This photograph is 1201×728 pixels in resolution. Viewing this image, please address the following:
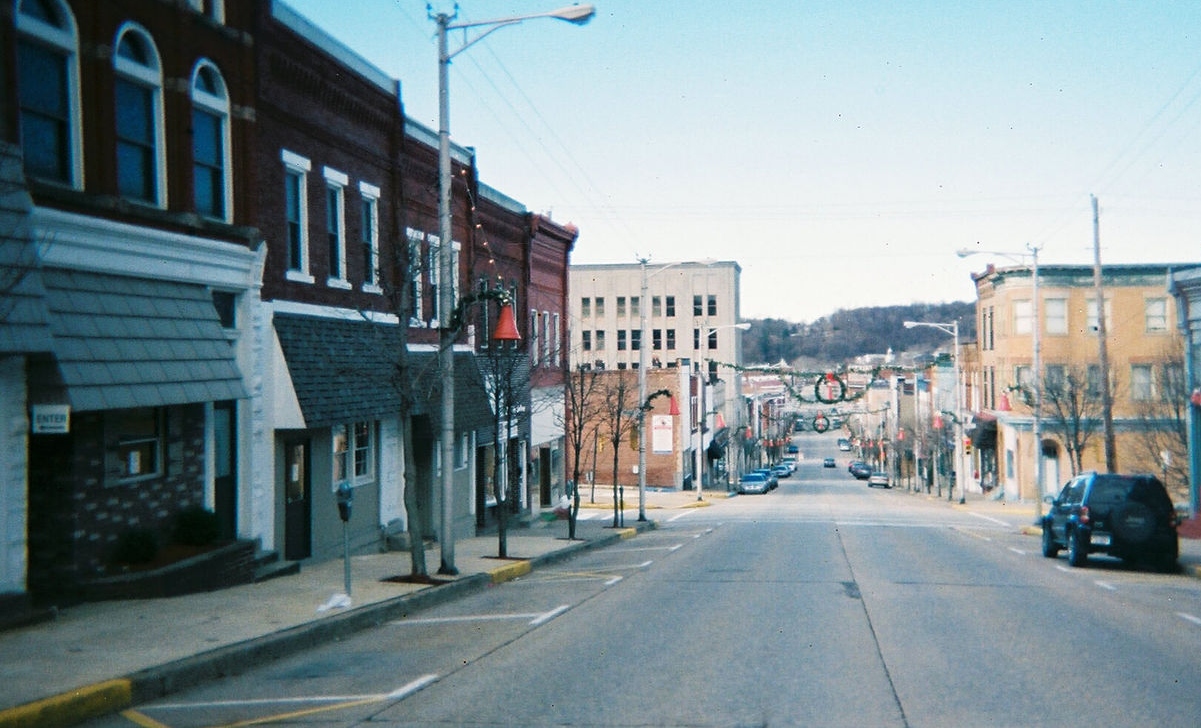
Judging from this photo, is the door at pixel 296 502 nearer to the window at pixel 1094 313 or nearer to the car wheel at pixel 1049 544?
the car wheel at pixel 1049 544

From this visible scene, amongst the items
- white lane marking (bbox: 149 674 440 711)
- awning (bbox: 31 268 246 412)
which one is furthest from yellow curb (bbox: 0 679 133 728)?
awning (bbox: 31 268 246 412)

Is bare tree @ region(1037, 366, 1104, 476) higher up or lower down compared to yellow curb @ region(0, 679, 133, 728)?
higher up

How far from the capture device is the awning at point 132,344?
1239cm

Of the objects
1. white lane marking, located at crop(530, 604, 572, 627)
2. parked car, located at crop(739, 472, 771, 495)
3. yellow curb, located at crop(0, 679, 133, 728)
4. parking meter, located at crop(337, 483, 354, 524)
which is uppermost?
parking meter, located at crop(337, 483, 354, 524)

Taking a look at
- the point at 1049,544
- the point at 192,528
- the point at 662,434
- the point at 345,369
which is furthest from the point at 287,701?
the point at 662,434

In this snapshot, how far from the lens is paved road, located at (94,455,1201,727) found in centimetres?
891

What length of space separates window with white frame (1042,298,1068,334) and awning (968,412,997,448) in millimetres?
7261

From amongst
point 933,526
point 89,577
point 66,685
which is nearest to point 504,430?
point 933,526

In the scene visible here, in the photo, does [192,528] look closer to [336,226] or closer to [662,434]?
[336,226]

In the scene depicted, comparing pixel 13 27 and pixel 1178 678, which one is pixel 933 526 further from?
pixel 13 27

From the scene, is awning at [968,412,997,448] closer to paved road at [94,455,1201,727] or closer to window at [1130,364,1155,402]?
window at [1130,364,1155,402]

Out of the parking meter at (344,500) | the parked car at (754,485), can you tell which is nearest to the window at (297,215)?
the parking meter at (344,500)

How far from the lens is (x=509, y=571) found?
65.0 ft

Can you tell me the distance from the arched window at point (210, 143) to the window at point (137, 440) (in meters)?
3.11
